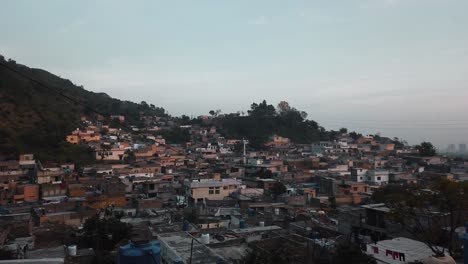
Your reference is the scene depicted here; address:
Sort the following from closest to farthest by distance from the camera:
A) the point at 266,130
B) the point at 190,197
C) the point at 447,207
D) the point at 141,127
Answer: the point at 447,207 < the point at 190,197 < the point at 141,127 < the point at 266,130

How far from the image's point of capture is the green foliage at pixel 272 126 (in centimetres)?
6781

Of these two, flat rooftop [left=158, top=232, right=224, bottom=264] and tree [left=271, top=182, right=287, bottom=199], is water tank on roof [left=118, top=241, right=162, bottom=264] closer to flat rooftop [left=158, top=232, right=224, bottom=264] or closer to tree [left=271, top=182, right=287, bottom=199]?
flat rooftop [left=158, top=232, right=224, bottom=264]

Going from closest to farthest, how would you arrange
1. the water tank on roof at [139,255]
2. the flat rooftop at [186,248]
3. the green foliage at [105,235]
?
the water tank on roof at [139,255] < the flat rooftop at [186,248] < the green foliage at [105,235]

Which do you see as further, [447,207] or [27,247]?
[27,247]

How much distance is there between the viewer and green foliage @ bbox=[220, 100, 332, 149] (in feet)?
222

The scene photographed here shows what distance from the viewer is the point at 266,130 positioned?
68.6 meters

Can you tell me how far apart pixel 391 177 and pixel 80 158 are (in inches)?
1054

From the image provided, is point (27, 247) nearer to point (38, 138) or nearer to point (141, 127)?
point (38, 138)

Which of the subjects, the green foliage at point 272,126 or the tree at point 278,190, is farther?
the green foliage at point 272,126

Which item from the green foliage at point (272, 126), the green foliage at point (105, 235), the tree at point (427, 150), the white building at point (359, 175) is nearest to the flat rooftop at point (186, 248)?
the green foliage at point (105, 235)

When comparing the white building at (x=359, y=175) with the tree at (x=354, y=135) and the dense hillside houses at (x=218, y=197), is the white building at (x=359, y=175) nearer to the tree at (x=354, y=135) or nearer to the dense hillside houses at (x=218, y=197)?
the dense hillside houses at (x=218, y=197)

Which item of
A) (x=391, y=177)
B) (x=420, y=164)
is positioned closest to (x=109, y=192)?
(x=391, y=177)

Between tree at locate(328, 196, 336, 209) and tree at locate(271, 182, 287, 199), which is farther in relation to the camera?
tree at locate(271, 182, 287, 199)

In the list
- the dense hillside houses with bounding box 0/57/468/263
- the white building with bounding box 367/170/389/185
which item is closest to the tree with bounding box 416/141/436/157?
the dense hillside houses with bounding box 0/57/468/263
